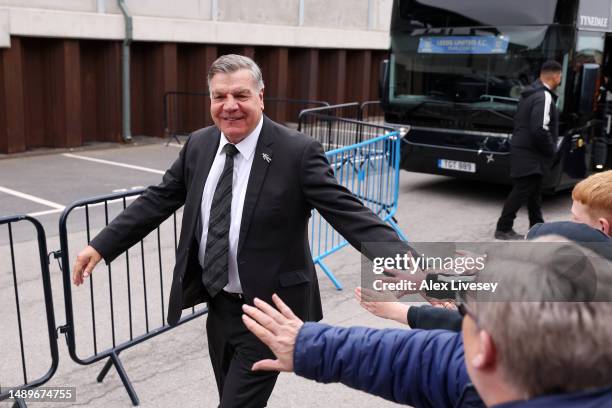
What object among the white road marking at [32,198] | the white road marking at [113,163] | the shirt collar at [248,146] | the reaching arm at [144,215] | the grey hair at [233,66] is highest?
the grey hair at [233,66]

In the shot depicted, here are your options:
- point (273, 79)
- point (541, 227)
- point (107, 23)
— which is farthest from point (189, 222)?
point (273, 79)

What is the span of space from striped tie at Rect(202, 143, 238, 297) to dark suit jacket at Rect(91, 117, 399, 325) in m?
0.07

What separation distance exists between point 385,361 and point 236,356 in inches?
53.8

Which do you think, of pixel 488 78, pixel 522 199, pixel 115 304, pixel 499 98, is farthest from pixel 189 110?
pixel 115 304

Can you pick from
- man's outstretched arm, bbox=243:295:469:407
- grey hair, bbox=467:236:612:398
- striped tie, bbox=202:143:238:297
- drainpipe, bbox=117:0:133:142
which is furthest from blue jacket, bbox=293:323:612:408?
drainpipe, bbox=117:0:133:142

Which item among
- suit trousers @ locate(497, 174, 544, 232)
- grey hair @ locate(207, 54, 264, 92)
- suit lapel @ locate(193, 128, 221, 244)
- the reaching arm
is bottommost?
suit trousers @ locate(497, 174, 544, 232)

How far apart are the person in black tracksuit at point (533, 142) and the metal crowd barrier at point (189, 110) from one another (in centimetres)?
778

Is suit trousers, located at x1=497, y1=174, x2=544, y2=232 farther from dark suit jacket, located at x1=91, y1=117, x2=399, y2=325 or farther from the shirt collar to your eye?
the shirt collar

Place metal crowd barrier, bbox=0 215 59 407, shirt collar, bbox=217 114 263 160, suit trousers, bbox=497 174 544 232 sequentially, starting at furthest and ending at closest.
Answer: suit trousers, bbox=497 174 544 232
metal crowd barrier, bbox=0 215 59 407
shirt collar, bbox=217 114 263 160

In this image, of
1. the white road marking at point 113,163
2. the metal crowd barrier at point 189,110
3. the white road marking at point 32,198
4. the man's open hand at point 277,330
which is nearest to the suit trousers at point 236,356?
the man's open hand at point 277,330

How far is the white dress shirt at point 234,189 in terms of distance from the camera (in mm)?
2961

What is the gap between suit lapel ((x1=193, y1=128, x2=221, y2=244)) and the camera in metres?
3.04

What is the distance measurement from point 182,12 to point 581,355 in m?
15.5

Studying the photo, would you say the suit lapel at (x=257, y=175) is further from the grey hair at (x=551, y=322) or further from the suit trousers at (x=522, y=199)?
the suit trousers at (x=522, y=199)
